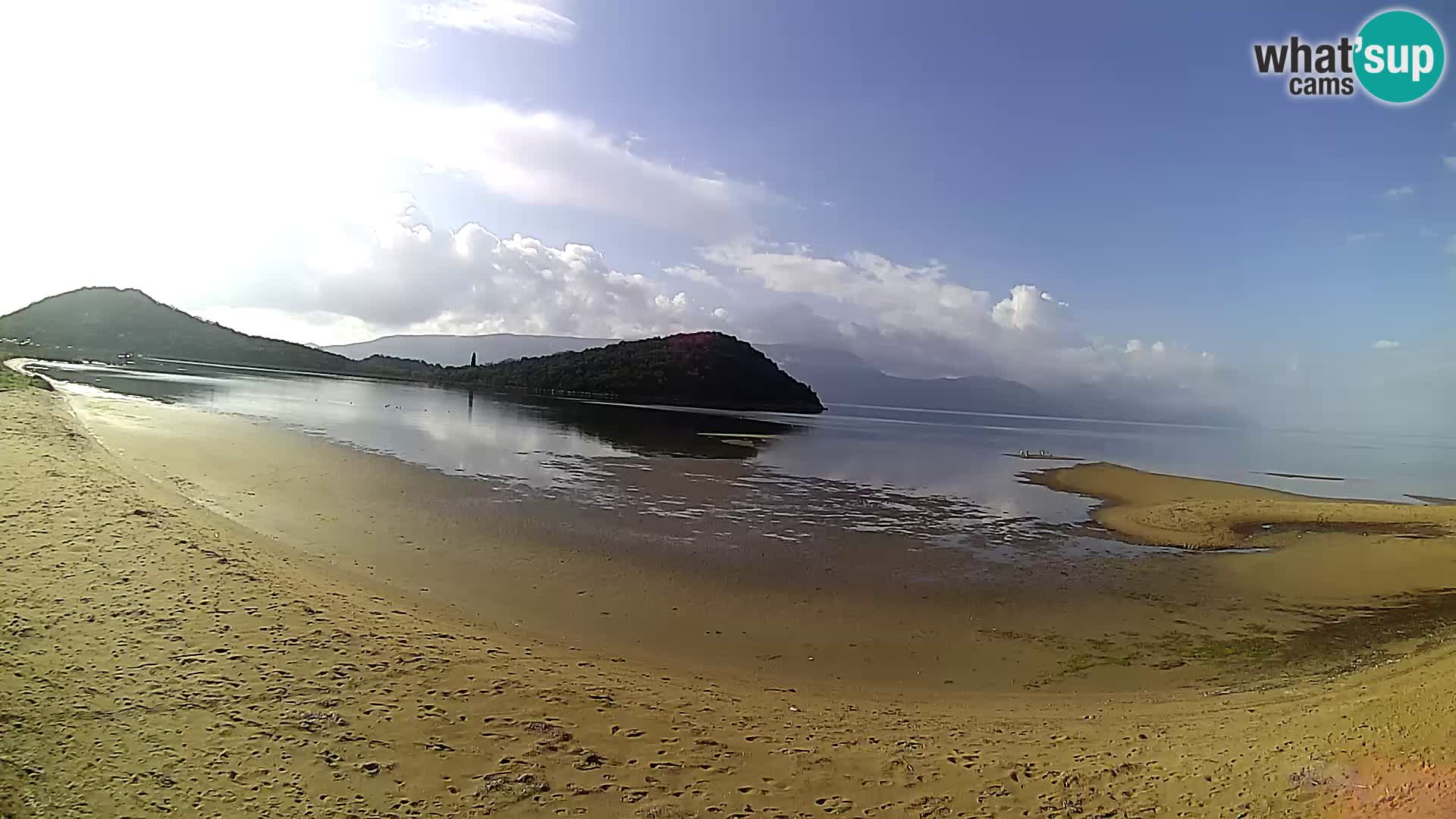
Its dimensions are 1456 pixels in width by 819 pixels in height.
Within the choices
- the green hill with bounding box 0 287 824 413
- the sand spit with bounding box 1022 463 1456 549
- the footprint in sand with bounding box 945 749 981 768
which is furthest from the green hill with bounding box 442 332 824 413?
the footprint in sand with bounding box 945 749 981 768

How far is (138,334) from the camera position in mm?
167375

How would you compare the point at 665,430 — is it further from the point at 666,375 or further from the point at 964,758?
the point at 666,375

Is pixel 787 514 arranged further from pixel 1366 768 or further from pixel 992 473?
pixel 992 473

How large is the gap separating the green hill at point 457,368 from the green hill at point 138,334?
26 cm

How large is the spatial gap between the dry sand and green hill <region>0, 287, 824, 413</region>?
3871 inches

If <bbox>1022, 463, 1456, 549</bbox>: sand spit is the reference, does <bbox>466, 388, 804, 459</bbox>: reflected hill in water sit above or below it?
above

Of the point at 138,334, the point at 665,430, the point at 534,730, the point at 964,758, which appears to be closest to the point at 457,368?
the point at 138,334

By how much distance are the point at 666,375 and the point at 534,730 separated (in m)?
113

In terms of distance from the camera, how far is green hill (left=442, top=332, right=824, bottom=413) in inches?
4579

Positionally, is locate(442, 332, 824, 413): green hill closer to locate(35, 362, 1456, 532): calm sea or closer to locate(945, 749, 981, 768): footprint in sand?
locate(35, 362, 1456, 532): calm sea

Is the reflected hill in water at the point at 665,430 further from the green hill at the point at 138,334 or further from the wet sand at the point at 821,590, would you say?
the green hill at the point at 138,334

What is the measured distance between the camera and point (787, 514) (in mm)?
21391

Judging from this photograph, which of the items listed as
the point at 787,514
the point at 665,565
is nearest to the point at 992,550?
the point at 787,514

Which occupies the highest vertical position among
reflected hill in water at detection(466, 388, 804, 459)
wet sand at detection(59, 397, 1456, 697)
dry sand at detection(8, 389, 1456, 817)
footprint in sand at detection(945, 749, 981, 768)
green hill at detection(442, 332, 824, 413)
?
green hill at detection(442, 332, 824, 413)
